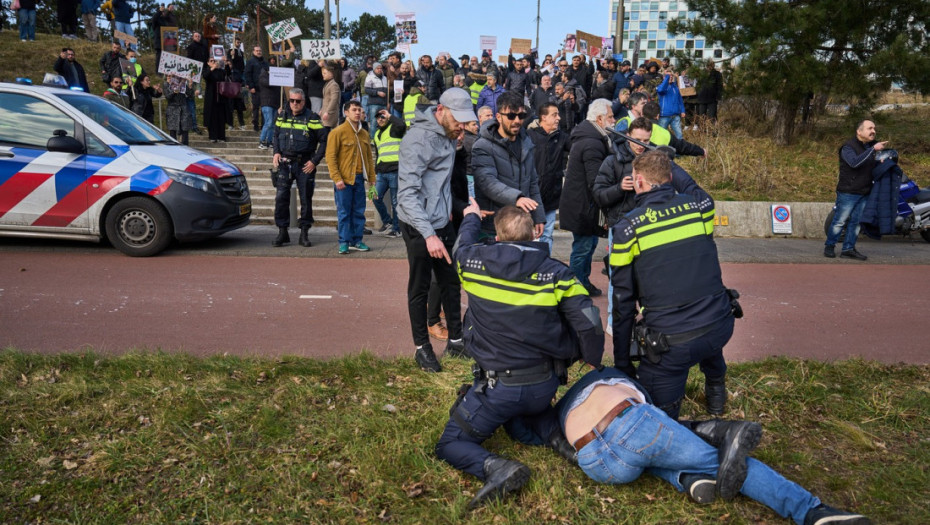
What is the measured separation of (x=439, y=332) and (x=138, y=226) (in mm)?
4923

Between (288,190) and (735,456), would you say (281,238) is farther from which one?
(735,456)

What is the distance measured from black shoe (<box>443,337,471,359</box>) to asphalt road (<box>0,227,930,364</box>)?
1.02ft

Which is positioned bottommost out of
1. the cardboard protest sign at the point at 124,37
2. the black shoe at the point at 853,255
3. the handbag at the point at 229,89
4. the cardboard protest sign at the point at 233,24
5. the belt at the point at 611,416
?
the black shoe at the point at 853,255

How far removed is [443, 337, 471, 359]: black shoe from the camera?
18.3ft

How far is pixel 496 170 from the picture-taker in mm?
5797

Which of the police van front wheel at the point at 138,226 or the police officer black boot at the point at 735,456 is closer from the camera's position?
the police officer black boot at the point at 735,456

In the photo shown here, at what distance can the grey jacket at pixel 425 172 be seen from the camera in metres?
5.15

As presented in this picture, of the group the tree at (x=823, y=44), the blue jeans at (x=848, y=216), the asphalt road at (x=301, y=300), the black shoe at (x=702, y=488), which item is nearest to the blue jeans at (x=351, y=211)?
the asphalt road at (x=301, y=300)

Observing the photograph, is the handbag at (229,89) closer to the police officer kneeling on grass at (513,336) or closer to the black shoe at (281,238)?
the black shoe at (281,238)

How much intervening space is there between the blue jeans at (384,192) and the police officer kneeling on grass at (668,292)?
6.53 m

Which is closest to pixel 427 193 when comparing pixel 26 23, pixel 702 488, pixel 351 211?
pixel 702 488

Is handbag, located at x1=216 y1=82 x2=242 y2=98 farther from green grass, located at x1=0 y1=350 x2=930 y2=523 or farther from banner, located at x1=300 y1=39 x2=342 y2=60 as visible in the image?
green grass, located at x1=0 y1=350 x2=930 y2=523

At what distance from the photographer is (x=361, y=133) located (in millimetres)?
9820

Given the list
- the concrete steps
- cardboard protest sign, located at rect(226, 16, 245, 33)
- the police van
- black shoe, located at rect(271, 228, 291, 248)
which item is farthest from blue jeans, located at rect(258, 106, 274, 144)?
the police van
